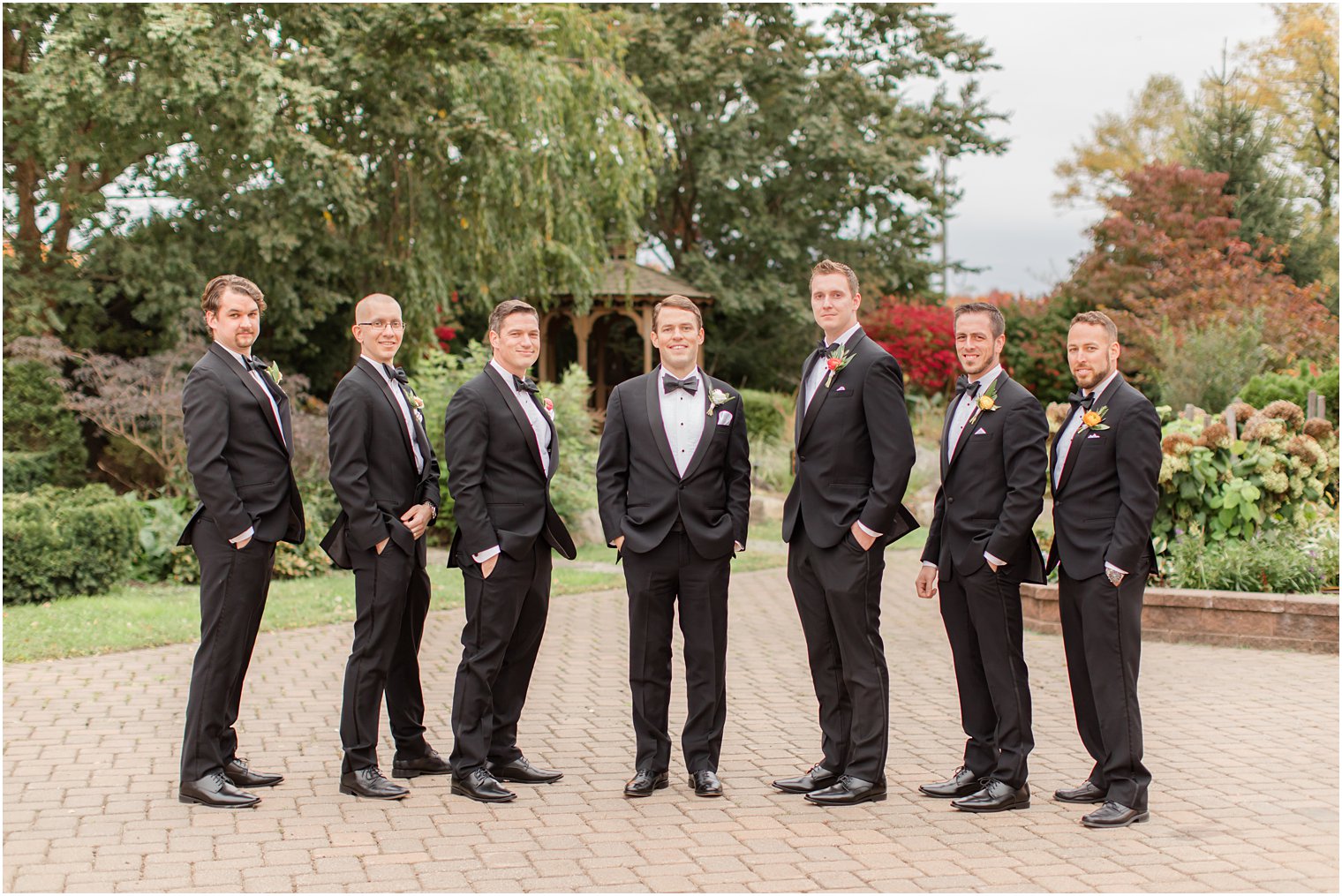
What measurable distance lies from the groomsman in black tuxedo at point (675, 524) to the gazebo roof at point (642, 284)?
1832 cm

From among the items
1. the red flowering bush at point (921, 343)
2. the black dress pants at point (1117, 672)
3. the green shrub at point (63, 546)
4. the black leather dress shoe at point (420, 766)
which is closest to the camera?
the black dress pants at point (1117, 672)

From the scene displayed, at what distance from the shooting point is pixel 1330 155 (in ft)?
109

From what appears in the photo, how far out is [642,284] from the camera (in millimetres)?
25422

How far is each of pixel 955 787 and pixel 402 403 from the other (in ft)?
9.93

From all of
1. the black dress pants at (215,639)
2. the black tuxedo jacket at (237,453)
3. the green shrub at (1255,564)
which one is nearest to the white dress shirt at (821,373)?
the black tuxedo jacket at (237,453)

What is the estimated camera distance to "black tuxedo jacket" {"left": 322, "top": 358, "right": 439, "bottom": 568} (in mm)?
5441

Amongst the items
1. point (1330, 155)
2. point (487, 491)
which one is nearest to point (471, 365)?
point (487, 491)

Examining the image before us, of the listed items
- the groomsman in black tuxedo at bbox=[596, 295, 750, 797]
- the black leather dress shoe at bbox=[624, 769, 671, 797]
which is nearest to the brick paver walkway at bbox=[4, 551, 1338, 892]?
the black leather dress shoe at bbox=[624, 769, 671, 797]

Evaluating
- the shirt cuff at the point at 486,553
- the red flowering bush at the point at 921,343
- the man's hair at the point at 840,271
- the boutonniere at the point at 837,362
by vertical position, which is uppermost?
the red flowering bush at the point at 921,343

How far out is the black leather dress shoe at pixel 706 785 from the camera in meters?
5.44

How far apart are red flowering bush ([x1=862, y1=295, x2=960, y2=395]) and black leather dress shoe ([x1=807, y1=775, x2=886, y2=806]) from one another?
20709 millimetres

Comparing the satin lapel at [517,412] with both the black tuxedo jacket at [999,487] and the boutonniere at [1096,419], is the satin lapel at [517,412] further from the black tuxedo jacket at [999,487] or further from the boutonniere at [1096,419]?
the boutonniere at [1096,419]

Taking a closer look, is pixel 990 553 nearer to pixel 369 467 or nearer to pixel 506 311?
pixel 506 311

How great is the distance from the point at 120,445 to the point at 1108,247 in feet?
60.8
